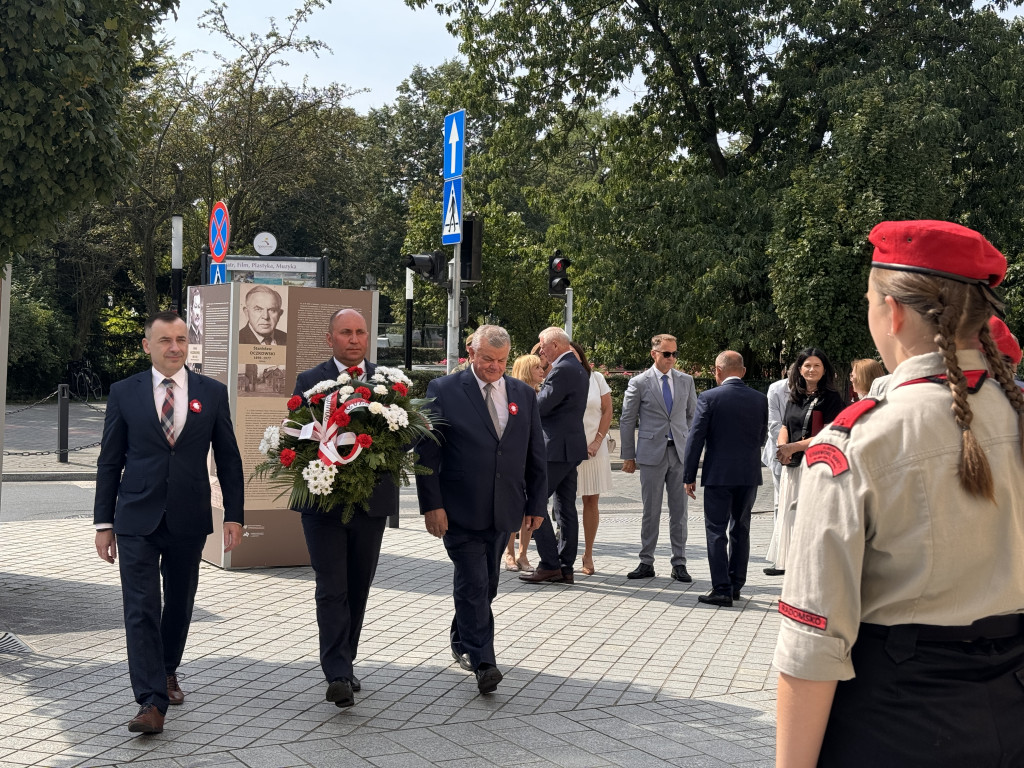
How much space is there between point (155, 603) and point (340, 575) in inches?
38.1

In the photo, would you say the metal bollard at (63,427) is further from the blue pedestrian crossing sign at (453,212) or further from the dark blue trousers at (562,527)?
the dark blue trousers at (562,527)

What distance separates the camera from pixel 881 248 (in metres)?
2.20

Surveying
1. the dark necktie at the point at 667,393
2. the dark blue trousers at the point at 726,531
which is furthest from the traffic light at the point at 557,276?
the dark blue trousers at the point at 726,531

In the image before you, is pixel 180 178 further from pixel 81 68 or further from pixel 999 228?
pixel 81 68

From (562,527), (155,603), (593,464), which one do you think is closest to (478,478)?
(155,603)

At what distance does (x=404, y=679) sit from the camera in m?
6.34

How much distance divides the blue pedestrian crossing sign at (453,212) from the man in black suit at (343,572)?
5.91 meters

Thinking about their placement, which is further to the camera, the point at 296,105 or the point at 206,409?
the point at 296,105

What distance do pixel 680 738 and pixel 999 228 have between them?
935 inches

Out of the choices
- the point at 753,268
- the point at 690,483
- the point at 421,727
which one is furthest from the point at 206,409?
the point at 753,268

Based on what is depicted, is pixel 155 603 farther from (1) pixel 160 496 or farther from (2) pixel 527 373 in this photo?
(2) pixel 527 373

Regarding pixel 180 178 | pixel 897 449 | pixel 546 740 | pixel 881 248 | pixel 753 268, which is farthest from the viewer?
pixel 180 178

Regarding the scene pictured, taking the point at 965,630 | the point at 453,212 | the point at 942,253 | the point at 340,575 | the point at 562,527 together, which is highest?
the point at 453,212

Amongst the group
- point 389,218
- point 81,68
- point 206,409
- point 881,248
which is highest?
point 389,218
